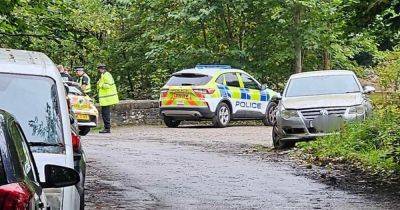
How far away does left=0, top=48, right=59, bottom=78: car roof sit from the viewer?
6457 millimetres

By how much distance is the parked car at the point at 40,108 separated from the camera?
6.15 metres

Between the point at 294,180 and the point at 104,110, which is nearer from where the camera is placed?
the point at 294,180

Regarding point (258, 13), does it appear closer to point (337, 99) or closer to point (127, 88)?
point (127, 88)

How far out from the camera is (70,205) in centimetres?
595

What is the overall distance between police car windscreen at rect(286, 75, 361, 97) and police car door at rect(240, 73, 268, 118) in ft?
23.9

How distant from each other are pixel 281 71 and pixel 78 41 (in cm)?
1837

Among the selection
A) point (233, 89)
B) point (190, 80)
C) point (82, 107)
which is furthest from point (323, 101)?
point (233, 89)

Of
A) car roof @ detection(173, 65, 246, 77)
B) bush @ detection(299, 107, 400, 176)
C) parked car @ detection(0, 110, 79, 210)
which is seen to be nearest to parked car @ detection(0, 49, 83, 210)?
parked car @ detection(0, 110, 79, 210)

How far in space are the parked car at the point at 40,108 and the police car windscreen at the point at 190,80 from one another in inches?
699

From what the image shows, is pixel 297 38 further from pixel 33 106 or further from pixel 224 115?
pixel 33 106


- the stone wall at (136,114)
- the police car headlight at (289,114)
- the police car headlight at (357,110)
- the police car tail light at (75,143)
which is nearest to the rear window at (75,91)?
the stone wall at (136,114)

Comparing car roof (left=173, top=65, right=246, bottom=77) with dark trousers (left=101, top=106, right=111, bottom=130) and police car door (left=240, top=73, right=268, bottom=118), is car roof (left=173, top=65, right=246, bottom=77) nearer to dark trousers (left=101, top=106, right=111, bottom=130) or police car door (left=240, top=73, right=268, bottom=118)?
police car door (left=240, top=73, right=268, bottom=118)

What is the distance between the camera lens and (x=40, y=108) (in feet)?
20.9

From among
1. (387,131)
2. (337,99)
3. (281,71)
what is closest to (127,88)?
(281,71)
